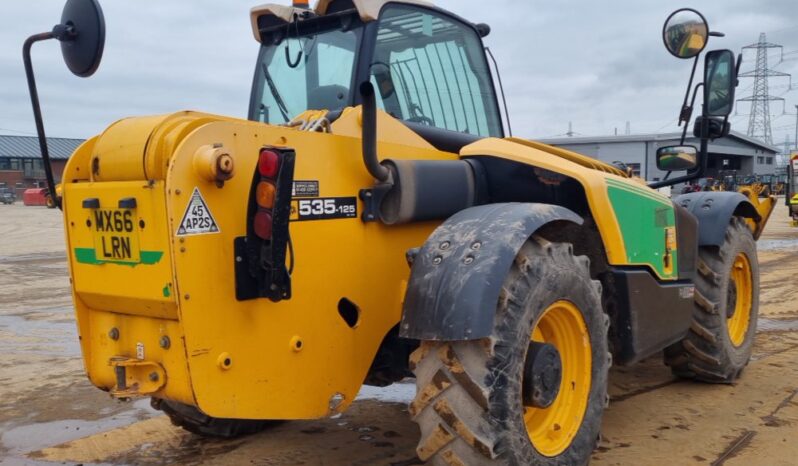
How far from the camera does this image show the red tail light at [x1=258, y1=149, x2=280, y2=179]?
2627 mm

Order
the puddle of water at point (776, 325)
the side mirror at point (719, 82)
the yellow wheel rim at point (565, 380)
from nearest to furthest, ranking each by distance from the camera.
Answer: the yellow wheel rim at point (565, 380), the side mirror at point (719, 82), the puddle of water at point (776, 325)

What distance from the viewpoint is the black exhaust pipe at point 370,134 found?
278 centimetres

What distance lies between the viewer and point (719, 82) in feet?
14.2

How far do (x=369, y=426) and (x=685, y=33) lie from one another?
2.90 m

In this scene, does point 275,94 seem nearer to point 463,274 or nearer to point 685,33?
point 463,274

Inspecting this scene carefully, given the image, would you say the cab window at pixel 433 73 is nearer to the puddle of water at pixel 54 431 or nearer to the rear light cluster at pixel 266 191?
the rear light cluster at pixel 266 191

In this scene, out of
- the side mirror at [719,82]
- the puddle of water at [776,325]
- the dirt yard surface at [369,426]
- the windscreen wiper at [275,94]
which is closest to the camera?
the dirt yard surface at [369,426]

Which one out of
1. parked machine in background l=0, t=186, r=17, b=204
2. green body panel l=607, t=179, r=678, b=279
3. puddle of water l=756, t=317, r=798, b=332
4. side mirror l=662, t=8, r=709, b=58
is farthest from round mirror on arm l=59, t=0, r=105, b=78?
parked machine in background l=0, t=186, r=17, b=204

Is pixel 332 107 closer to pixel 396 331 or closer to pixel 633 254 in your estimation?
pixel 396 331

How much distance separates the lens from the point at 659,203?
14.0 feet

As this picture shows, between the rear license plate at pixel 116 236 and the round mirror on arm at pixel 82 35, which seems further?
the rear license plate at pixel 116 236

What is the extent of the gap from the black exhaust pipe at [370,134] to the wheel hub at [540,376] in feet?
3.11

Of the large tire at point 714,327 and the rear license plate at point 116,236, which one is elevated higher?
the rear license plate at point 116,236

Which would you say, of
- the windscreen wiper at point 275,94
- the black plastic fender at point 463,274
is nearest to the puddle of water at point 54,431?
the windscreen wiper at point 275,94
